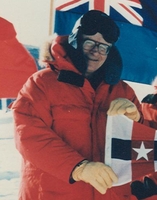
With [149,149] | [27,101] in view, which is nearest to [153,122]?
[149,149]

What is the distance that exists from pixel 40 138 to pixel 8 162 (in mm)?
182

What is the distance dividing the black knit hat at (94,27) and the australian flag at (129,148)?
0.27 m

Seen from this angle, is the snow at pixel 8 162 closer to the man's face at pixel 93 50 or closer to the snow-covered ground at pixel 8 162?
the snow-covered ground at pixel 8 162

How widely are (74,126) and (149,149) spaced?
0.24 metres

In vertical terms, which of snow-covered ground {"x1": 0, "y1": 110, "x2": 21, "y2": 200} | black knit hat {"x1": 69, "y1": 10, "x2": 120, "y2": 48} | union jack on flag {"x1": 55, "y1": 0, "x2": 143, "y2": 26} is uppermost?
union jack on flag {"x1": 55, "y1": 0, "x2": 143, "y2": 26}

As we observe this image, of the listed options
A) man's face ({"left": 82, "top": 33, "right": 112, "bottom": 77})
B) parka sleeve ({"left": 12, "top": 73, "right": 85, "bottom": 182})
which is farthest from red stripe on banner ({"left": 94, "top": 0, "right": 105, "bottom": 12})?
parka sleeve ({"left": 12, "top": 73, "right": 85, "bottom": 182})

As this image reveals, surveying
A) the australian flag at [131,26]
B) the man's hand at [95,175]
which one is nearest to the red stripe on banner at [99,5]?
the australian flag at [131,26]

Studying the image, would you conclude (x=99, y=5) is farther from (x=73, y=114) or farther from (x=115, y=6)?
(x=73, y=114)

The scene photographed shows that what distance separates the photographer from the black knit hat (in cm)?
124

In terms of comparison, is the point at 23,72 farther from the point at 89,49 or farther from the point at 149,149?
the point at 149,149

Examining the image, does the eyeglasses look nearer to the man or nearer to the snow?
the man

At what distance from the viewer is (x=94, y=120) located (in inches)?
47.2

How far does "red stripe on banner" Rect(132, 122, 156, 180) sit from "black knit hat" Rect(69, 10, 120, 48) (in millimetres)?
301

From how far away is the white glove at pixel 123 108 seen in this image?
119cm
